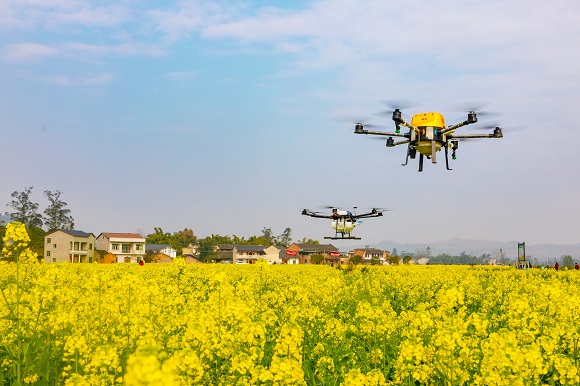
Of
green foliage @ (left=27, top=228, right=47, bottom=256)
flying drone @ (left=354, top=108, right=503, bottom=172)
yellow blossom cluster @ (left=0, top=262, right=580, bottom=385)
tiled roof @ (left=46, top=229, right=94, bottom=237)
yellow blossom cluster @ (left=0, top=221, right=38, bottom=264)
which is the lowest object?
yellow blossom cluster @ (left=0, top=262, right=580, bottom=385)

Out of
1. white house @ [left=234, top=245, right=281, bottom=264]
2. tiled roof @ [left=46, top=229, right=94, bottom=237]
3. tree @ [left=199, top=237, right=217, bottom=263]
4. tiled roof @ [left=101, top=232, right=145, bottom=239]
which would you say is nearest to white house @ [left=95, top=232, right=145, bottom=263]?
tiled roof @ [left=101, top=232, right=145, bottom=239]

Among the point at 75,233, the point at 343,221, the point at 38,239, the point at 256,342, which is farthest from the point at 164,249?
the point at 256,342

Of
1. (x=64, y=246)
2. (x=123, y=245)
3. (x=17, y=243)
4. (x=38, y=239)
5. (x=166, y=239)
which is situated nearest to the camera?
(x=17, y=243)

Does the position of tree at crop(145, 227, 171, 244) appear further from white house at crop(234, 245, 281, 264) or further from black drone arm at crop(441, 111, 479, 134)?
black drone arm at crop(441, 111, 479, 134)

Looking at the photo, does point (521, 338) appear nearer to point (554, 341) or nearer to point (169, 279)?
point (554, 341)

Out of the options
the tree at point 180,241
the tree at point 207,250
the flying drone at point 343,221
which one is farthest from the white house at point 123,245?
the flying drone at point 343,221

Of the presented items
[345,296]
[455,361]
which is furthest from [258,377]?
[345,296]

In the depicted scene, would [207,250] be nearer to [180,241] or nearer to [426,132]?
[180,241]

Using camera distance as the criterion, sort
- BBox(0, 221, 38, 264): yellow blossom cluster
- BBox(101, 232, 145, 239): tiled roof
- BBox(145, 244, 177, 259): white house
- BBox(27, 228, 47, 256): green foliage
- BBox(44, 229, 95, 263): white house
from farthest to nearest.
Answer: BBox(145, 244, 177, 259): white house, BBox(101, 232, 145, 239): tiled roof, BBox(44, 229, 95, 263): white house, BBox(27, 228, 47, 256): green foliage, BBox(0, 221, 38, 264): yellow blossom cluster

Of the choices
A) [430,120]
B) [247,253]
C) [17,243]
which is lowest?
[247,253]

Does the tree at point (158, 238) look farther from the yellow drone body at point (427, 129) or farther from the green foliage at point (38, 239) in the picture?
the yellow drone body at point (427, 129)
